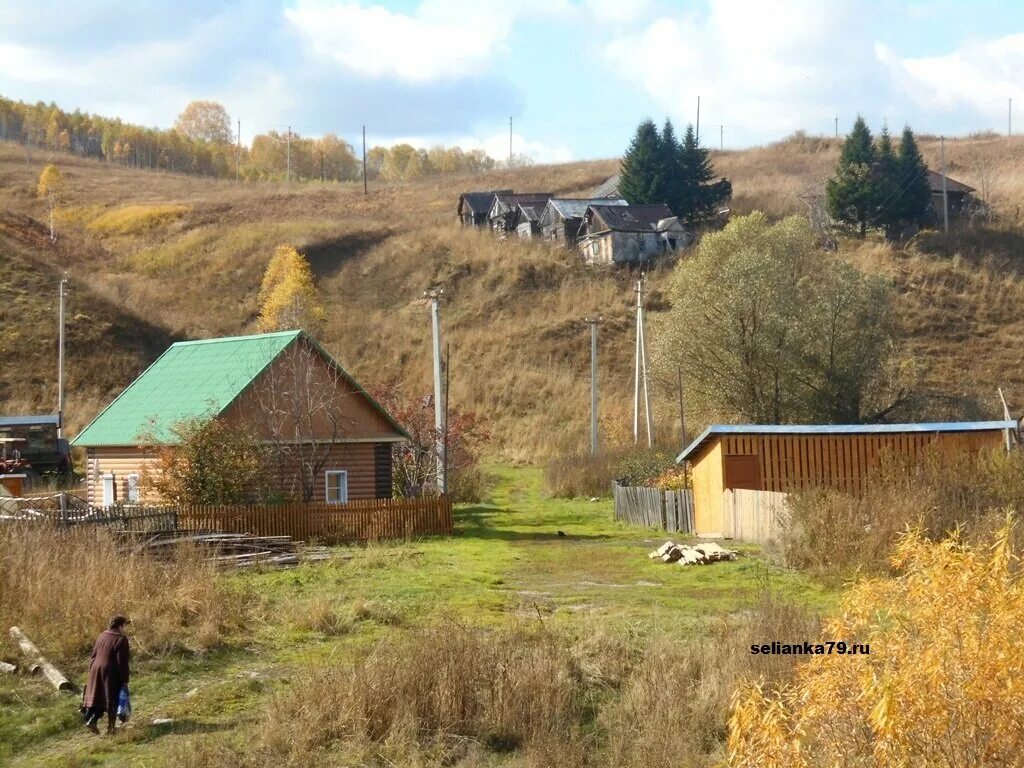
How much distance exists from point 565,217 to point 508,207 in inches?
308

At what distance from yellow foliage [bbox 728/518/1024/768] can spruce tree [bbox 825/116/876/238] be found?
78.1 metres

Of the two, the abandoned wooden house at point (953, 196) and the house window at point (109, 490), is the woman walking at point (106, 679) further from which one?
the abandoned wooden house at point (953, 196)

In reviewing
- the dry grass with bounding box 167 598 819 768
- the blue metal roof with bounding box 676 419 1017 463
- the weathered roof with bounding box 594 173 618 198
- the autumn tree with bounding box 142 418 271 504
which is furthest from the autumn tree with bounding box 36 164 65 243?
the dry grass with bounding box 167 598 819 768

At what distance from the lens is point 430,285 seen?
85938mm

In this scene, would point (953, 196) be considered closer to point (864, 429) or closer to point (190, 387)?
point (864, 429)

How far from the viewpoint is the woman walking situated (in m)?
12.4

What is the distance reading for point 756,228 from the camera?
54875mm

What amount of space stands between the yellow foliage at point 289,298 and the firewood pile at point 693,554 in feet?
163

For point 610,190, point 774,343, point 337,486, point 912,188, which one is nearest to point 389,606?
point 337,486

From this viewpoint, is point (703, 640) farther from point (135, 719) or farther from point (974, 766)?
point (974, 766)

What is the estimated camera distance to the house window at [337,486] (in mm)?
34688

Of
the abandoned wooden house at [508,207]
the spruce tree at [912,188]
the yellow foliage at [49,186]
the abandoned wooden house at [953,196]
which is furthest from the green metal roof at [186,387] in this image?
the yellow foliage at [49,186]

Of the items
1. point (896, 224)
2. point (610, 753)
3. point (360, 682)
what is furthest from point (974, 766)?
point (896, 224)

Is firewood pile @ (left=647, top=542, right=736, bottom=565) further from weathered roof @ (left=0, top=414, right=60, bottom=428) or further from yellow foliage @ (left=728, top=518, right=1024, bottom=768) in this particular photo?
weathered roof @ (left=0, top=414, right=60, bottom=428)
